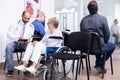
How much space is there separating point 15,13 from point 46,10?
108 centimetres

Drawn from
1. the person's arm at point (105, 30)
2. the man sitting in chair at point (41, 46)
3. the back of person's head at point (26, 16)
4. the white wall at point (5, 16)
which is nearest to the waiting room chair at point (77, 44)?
the man sitting in chair at point (41, 46)

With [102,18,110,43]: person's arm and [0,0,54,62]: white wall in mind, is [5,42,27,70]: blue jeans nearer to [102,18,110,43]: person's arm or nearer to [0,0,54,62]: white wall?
[0,0,54,62]: white wall

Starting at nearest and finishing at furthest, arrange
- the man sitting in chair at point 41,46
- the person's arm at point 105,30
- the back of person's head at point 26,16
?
1. the man sitting in chair at point 41,46
2. the person's arm at point 105,30
3. the back of person's head at point 26,16

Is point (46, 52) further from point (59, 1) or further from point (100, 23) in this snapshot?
point (59, 1)

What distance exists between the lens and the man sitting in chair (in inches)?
184

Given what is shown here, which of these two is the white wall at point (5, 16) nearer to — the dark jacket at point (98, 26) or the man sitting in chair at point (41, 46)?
the man sitting in chair at point (41, 46)

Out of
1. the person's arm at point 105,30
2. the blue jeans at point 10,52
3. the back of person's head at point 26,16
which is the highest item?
the back of person's head at point 26,16

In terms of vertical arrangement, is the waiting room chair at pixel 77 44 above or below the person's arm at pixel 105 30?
below

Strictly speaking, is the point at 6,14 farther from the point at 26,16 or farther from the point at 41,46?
the point at 41,46

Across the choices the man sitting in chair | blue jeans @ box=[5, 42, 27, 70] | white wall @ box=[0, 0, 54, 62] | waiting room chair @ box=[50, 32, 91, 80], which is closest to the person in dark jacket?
waiting room chair @ box=[50, 32, 91, 80]

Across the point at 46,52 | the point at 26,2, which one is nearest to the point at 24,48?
the point at 46,52

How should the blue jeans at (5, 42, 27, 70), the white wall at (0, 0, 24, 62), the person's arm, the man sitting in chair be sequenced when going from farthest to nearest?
the white wall at (0, 0, 24, 62), the blue jeans at (5, 42, 27, 70), the person's arm, the man sitting in chair

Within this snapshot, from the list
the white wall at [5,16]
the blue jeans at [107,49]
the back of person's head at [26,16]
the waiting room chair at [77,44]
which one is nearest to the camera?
the waiting room chair at [77,44]

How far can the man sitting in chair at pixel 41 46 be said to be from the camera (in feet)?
15.3
